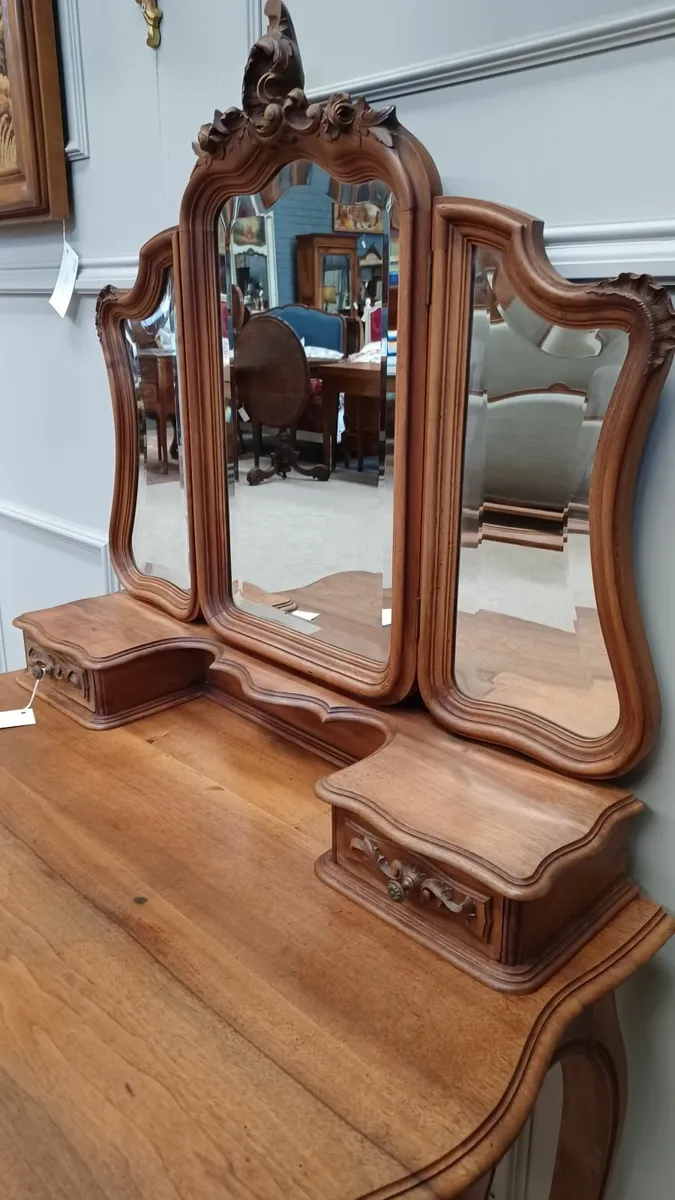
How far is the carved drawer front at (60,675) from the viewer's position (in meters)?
1.08

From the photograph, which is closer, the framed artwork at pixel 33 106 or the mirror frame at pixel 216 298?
the mirror frame at pixel 216 298

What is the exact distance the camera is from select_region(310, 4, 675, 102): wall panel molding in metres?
0.68

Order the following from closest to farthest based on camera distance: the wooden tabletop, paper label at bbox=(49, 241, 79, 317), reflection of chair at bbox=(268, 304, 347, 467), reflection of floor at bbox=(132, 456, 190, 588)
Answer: the wooden tabletop → reflection of chair at bbox=(268, 304, 347, 467) → reflection of floor at bbox=(132, 456, 190, 588) → paper label at bbox=(49, 241, 79, 317)

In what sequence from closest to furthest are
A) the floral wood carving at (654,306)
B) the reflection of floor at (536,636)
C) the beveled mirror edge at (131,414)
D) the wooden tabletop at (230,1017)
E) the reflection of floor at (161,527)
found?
1. the wooden tabletop at (230,1017)
2. the floral wood carving at (654,306)
3. the reflection of floor at (536,636)
4. the beveled mirror edge at (131,414)
5. the reflection of floor at (161,527)

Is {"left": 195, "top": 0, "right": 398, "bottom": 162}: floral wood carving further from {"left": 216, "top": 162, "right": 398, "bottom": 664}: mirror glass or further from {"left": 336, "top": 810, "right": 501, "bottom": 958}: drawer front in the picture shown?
{"left": 336, "top": 810, "right": 501, "bottom": 958}: drawer front

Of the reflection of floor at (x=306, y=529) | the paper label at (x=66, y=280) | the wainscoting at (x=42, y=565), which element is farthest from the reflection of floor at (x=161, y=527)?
the paper label at (x=66, y=280)

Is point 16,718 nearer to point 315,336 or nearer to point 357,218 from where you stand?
point 315,336

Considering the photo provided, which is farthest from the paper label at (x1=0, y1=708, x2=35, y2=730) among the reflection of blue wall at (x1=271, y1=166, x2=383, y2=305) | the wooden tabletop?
the reflection of blue wall at (x1=271, y1=166, x2=383, y2=305)

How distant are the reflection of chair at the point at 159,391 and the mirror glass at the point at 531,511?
18.7 inches

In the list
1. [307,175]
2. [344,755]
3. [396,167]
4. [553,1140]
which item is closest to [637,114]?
[396,167]

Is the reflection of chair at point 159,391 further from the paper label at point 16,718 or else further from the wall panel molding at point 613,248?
the wall panel molding at point 613,248

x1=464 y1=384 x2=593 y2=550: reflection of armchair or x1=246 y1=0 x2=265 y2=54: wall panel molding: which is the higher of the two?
x1=246 y1=0 x2=265 y2=54: wall panel molding

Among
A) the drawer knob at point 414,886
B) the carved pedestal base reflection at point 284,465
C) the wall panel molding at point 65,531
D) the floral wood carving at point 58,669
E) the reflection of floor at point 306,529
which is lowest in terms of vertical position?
the drawer knob at point 414,886

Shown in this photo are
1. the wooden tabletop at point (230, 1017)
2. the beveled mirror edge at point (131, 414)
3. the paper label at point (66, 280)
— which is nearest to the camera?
the wooden tabletop at point (230, 1017)
